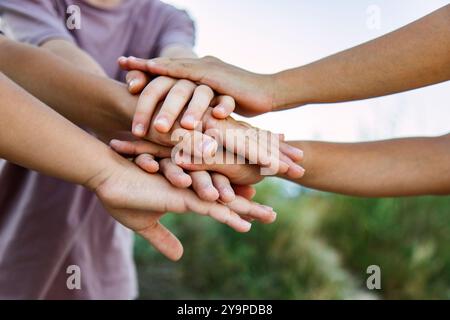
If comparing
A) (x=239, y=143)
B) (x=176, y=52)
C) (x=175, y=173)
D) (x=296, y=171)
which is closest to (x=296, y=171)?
(x=296, y=171)

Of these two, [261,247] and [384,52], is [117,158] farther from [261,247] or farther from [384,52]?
[261,247]

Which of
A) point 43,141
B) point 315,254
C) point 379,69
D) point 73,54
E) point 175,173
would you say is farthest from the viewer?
point 315,254

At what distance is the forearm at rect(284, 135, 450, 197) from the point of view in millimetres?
1267

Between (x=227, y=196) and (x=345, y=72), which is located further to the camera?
(x=345, y=72)

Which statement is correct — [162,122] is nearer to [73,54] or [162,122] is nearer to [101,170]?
[101,170]

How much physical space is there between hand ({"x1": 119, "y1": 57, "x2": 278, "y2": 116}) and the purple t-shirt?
0.21 m

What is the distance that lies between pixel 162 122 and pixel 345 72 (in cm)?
36

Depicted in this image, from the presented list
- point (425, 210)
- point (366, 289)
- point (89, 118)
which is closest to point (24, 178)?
point (89, 118)

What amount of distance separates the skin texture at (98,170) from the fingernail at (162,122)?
0.08 meters

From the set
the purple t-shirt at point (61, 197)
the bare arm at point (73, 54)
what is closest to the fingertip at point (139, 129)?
the bare arm at point (73, 54)

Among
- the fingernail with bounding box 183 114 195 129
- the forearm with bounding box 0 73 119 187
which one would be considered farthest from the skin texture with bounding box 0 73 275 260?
the fingernail with bounding box 183 114 195 129

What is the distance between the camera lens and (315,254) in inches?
118

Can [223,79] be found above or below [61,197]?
above

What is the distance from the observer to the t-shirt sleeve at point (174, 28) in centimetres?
150
